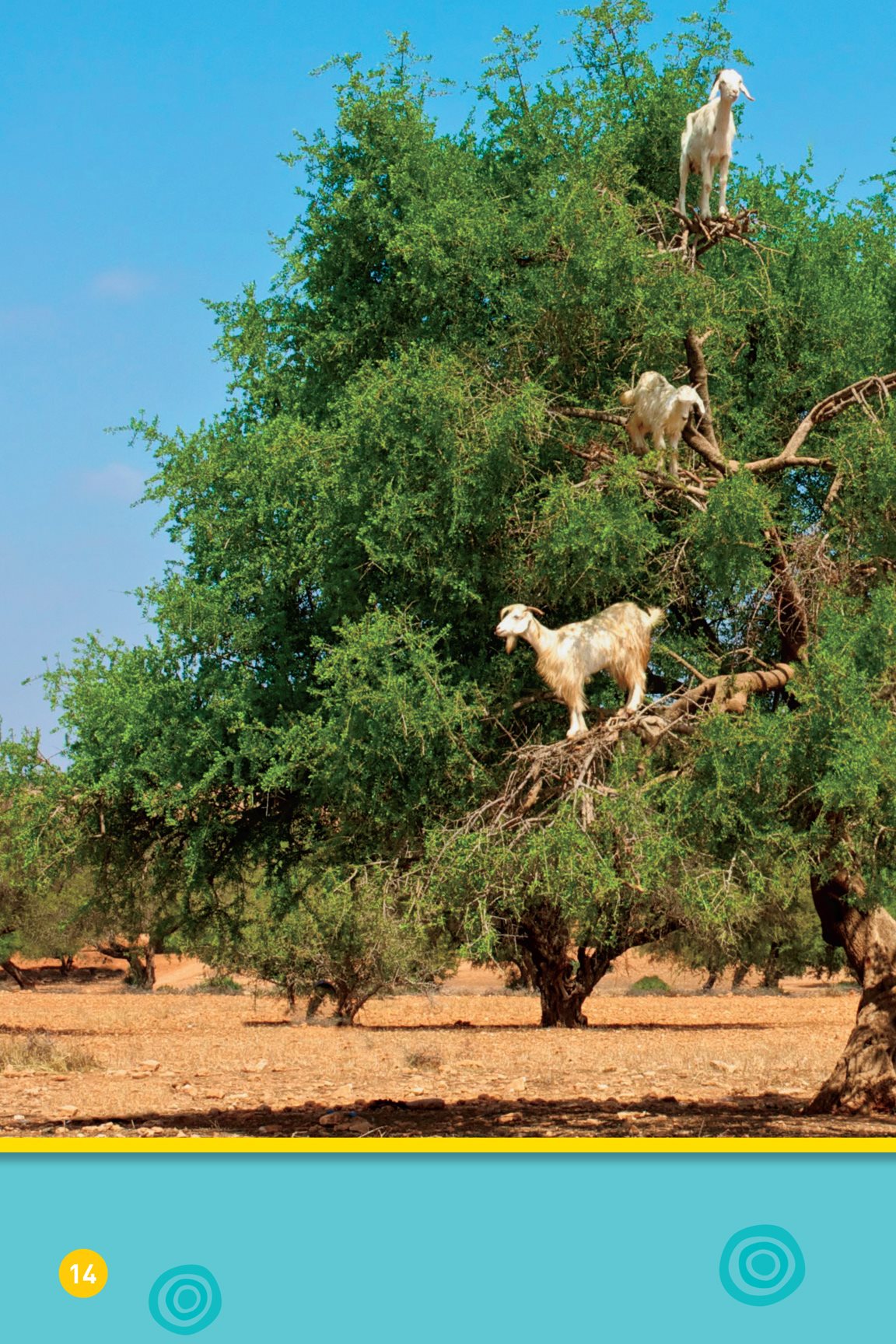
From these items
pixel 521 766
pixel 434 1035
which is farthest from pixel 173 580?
pixel 434 1035

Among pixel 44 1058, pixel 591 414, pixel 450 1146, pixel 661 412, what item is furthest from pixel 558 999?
pixel 450 1146

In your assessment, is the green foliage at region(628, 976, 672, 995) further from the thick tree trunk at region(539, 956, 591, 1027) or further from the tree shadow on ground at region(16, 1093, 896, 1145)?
the tree shadow on ground at region(16, 1093, 896, 1145)

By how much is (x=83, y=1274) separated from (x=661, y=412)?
7396 mm

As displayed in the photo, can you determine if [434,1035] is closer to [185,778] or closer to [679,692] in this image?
[185,778]

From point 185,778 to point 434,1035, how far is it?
14368 mm

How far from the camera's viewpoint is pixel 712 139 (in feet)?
36.1

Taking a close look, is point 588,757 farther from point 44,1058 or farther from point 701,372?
point 44,1058

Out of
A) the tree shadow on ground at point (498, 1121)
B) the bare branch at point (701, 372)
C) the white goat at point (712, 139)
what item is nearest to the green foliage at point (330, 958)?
the tree shadow on ground at point (498, 1121)

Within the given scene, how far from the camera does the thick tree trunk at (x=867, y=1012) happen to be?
12680mm

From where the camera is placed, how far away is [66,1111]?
13.8m

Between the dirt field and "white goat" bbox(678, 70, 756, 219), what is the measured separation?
23.3 feet

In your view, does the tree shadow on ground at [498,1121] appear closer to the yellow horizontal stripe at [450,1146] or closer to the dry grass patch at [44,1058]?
the dry grass patch at [44,1058]

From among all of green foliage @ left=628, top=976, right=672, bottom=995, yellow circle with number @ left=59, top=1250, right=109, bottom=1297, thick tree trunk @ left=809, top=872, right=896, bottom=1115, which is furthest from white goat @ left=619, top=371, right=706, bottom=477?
green foliage @ left=628, top=976, right=672, bottom=995

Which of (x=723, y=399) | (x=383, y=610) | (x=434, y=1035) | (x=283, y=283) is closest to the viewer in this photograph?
(x=383, y=610)
